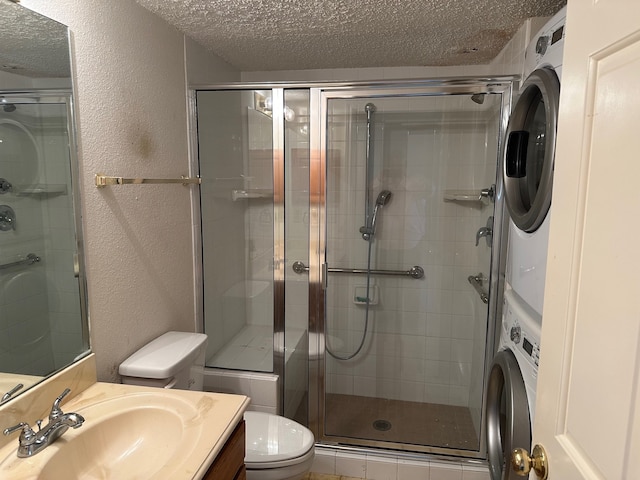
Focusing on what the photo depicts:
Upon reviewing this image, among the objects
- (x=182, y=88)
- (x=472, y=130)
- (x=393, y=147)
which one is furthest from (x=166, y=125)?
(x=472, y=130)

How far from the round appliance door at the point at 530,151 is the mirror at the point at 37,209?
1488mm

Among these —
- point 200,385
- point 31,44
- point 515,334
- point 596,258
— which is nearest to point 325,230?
point 200,385

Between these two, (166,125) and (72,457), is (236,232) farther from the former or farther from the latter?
(72,457)

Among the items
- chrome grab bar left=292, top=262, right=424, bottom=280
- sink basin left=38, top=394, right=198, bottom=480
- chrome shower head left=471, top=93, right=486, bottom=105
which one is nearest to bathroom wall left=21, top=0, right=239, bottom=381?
sink basin left=38, top=394, right=198, bottom=480

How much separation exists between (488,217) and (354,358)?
4.07ft

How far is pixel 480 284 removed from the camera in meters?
2.30

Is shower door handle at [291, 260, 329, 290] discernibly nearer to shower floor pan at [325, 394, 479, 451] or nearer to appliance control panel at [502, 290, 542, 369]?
shower floor pan at [325, 394, 479, 451]

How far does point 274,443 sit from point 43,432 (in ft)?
3.07

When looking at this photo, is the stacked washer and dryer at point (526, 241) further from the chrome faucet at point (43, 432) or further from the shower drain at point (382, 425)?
the chrome faucet at point (43, 432)

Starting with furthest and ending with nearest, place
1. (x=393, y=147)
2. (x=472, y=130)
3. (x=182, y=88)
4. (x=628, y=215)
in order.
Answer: (x=393, y=147) < (x=472, y=130) < (x=182, y=88) < (x=628, y=215)

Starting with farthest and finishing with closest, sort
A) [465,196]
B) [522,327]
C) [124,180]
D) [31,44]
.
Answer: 1. [465,196]
2. [124,180]
3. [522,327]
4. [31,44]

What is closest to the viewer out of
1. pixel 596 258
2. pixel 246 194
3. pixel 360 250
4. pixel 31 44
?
pixel 596 258

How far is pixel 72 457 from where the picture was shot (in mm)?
1077

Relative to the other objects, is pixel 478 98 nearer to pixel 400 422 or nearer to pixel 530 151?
pixel 530 151
